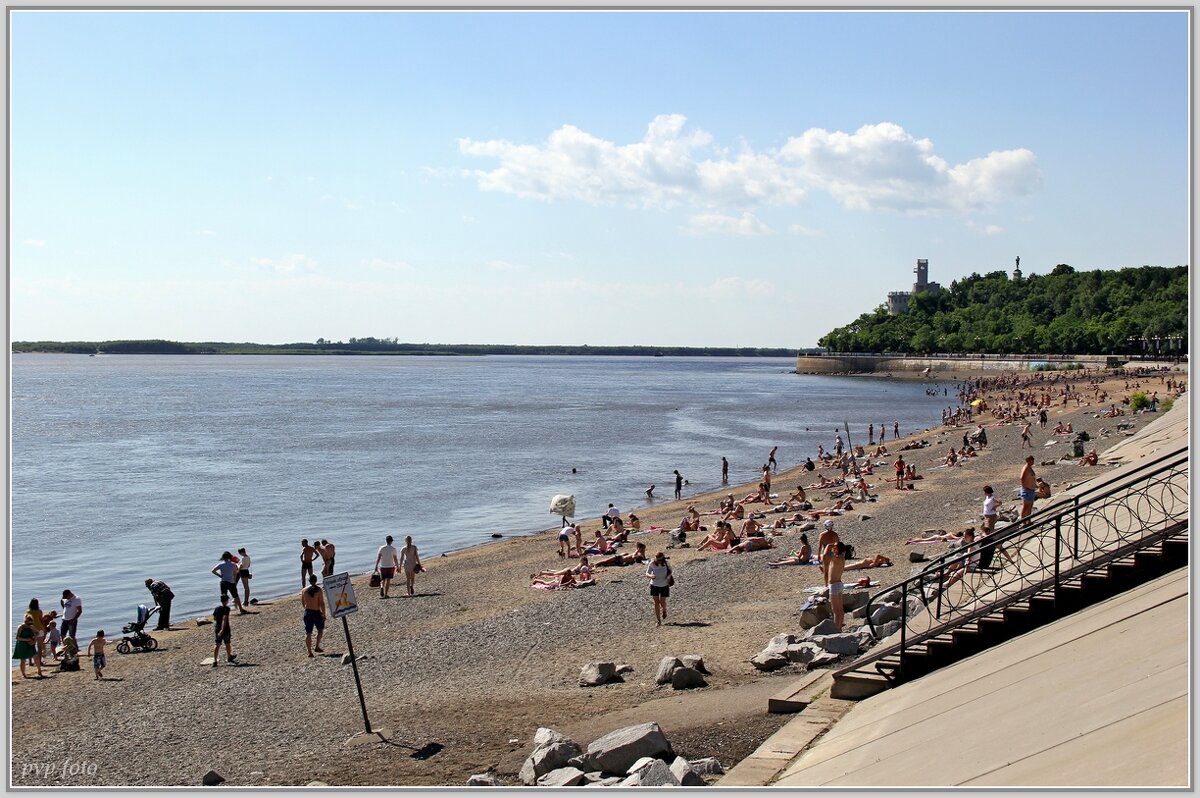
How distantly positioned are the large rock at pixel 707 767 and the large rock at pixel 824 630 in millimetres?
4761

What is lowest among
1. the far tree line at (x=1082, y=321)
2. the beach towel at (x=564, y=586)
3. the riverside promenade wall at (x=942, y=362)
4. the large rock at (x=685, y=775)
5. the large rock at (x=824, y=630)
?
the beach towel at (x=564, y=586)

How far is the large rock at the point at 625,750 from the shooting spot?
32.8 ft

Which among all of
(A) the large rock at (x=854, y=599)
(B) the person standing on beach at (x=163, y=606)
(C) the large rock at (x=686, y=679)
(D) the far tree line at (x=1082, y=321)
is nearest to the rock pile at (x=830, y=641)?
(A) the large rock at (x=854, y=599)

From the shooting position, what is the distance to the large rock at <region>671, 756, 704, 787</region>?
A: 925 cm

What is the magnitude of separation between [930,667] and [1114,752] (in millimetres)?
4206

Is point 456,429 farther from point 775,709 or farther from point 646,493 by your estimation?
point 775,709

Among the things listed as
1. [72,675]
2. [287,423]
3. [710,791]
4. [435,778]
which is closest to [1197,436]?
[710,791]

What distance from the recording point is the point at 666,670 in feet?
45.1

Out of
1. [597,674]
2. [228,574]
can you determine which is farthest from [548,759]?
[228,574]

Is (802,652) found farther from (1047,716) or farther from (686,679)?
(1047,716)

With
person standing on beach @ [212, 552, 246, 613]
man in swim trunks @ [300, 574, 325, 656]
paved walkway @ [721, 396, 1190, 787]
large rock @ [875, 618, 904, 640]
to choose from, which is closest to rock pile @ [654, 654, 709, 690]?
large rock @ [875, 618, 904, 640]

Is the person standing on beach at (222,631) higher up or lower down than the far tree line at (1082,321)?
lower down

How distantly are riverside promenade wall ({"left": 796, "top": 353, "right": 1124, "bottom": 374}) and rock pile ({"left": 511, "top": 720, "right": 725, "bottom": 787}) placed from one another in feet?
428

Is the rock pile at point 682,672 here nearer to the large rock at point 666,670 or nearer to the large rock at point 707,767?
the large rock at point 666,670
